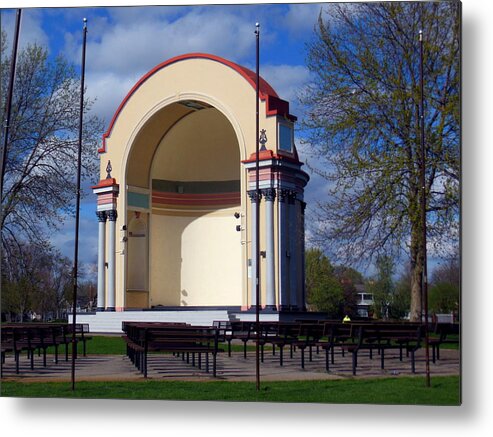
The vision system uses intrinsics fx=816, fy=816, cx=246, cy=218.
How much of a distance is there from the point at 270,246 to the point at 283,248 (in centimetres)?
41

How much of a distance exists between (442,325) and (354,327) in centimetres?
174

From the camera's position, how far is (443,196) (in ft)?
39.8

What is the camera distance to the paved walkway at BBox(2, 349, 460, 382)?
11.5 m

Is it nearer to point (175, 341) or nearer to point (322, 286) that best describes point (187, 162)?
point (322, 286)

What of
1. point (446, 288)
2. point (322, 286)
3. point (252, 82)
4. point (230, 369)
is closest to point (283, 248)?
point (322, 286)

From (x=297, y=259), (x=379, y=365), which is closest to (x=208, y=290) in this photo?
(x=297, y=259)

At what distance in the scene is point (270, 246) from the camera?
83.7 feet

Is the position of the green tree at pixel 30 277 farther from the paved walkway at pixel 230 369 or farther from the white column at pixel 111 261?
the white column at pixel 111 261

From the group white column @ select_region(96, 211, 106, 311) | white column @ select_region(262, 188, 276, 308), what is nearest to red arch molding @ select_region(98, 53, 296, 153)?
white column @ select_region(262, 188, 276, 308)

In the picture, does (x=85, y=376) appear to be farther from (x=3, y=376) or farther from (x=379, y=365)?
(x=379, y=365)

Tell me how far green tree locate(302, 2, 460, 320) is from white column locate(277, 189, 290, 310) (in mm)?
9454

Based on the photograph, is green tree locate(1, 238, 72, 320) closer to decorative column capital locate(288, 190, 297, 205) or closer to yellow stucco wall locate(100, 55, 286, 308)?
yellow stucco wall locate(100, 55, 286, 308)

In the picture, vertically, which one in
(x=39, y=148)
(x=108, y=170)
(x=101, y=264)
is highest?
(x=108, y=170)

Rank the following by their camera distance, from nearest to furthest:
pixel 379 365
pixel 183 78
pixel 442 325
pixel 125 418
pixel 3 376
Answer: pixel 125 418 → pixel 442 325 → pixel 3 376 → pixel 379 365 → pixel 183 78
